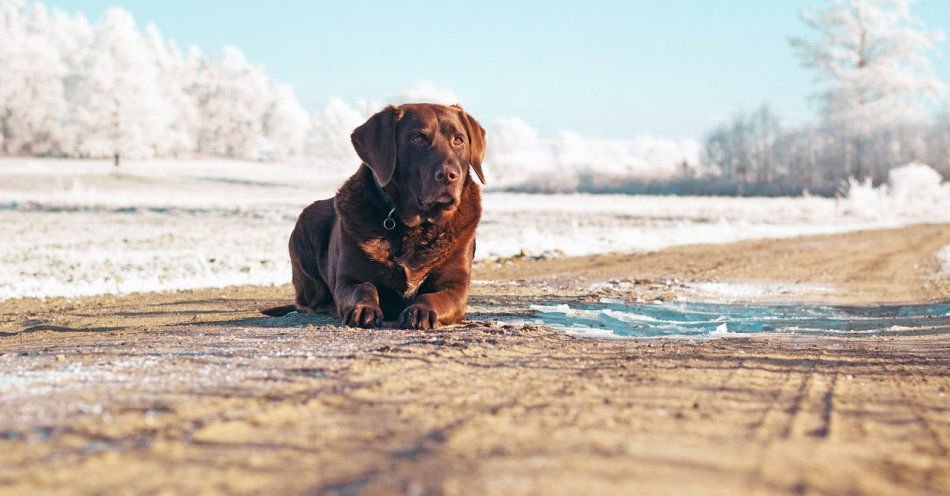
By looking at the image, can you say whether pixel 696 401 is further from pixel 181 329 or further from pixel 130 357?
pixel 181 329

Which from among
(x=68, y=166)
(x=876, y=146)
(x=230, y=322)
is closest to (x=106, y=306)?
(x=230, y=322)

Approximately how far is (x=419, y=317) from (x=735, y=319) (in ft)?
10.7

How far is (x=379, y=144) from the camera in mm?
6500

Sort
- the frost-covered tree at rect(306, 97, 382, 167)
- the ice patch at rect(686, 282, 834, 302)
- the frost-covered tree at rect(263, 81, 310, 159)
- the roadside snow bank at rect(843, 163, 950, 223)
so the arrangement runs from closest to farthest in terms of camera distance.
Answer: the ice patch at rect(686, 282, 834, 302)
the roadside snow bank at rect(843, 163, 950, 223)
the frost-covered tree at rect(306, 97, 382, 167)
the frost-covered tree at rect(263, 81, 310, 159)

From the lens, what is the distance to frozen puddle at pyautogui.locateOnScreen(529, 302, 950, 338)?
6984 millimetres

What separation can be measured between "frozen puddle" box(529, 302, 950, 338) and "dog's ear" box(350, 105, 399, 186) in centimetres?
172

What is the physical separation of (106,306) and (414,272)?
3.90 metres

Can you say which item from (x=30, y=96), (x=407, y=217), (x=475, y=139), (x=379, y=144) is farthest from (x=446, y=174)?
(x=30, y=96)

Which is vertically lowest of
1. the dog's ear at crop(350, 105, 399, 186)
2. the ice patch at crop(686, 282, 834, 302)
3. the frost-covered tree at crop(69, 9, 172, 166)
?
the ice patch at crop(686, 282, 834, 302)

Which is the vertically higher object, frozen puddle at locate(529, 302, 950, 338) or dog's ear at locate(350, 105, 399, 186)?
dog's ear at locate(350, 105, 399, 186)

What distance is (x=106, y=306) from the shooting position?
345 inches

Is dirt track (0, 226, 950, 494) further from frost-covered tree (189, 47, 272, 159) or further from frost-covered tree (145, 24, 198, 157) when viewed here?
frost-covered tree (189, 47, 272, 159)

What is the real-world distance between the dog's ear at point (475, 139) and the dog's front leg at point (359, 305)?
1.20 m

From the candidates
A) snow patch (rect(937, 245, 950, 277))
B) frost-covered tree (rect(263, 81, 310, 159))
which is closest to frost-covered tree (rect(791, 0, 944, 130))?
snow patch (rect(937, 245, 950, 277))
